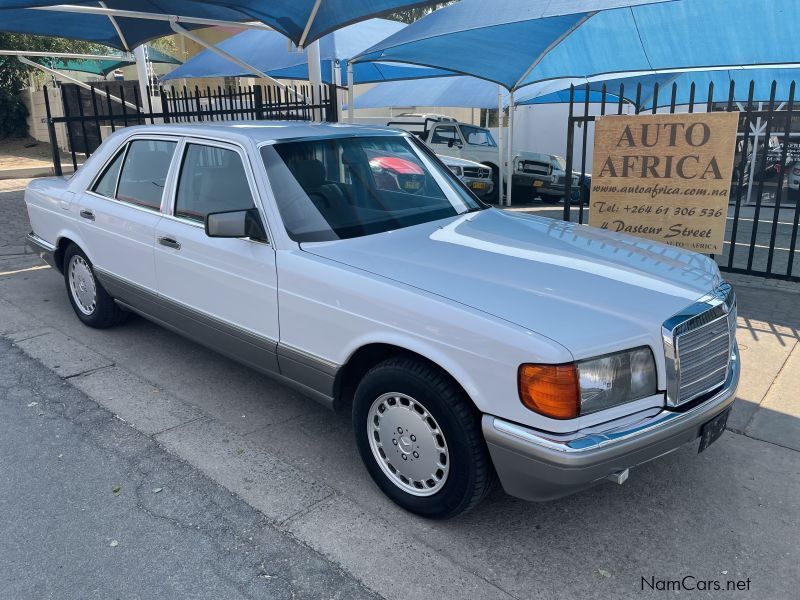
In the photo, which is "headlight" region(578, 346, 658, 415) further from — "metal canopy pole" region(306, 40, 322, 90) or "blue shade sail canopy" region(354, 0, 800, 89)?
"metal canopy pole" region(306, 40, 322, 90)

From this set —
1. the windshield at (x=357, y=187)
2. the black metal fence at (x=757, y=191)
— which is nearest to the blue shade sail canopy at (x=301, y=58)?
the black metal fence at (x=757, y=191)

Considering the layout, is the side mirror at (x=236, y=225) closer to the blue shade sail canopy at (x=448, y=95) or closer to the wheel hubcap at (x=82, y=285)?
the wheel hubcap at (x=82, y=285)

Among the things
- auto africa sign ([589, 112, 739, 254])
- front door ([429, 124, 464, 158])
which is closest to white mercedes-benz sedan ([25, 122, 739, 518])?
auto africa sign ([589, 112, 739, 254])

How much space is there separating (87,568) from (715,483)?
3141 mm

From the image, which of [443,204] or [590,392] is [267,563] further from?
[443,204]

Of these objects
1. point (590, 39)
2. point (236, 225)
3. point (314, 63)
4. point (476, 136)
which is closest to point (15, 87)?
point (476, 136)

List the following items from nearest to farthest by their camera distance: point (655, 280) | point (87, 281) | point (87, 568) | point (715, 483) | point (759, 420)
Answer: point (87, 568), point (655, 280), point (715, 483), point (759, 420), point (87, 281)

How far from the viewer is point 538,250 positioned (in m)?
3.56

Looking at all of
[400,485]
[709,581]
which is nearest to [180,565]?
[400,485]

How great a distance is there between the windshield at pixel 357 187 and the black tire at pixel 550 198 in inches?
430

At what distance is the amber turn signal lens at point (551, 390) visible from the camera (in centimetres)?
254

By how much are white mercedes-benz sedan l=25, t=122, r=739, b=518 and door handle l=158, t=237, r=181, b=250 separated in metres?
0.02

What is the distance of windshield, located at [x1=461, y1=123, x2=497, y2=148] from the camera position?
1590 cm

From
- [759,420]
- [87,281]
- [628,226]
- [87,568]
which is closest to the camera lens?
[87,568]
